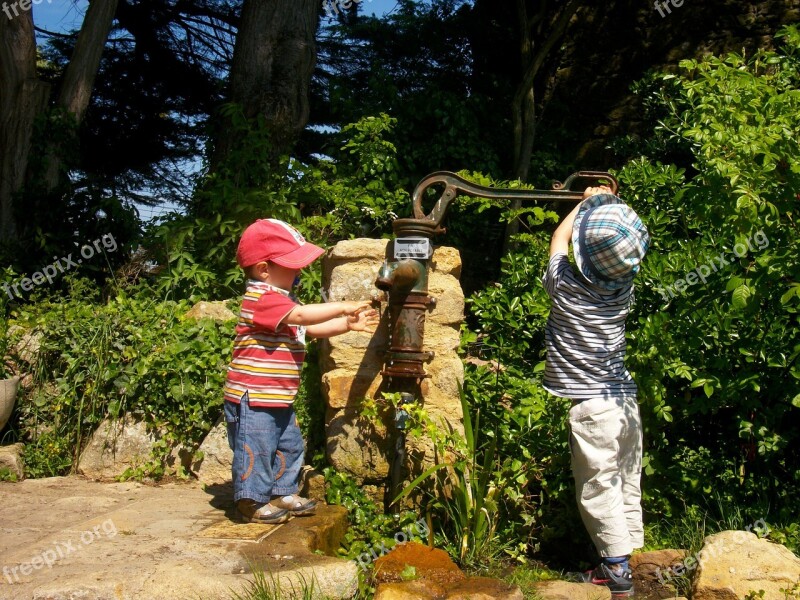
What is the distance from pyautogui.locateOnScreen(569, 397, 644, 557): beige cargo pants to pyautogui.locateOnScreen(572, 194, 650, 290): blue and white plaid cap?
0.49 m

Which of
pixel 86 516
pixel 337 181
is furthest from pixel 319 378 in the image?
pixel 337 181

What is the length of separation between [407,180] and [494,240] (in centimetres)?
110

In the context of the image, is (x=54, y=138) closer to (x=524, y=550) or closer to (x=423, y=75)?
(x=423, y=75)

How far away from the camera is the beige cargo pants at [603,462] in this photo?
3156 mm

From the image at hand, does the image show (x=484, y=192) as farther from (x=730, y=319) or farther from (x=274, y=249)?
(x=730, y=319)

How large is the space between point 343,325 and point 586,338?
1.02m

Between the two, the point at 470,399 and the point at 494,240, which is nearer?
the point at 470,399

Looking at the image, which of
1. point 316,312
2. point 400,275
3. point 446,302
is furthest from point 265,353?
point 446,302

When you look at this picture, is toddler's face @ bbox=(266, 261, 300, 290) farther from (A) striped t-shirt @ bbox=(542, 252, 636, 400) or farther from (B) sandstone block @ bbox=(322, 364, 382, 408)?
(A) striped t-shirt @ bbox=(542, 252, 636, 400)

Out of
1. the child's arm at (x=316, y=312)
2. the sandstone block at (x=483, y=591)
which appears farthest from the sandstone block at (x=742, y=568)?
the child's arm at (x=316, y=312)

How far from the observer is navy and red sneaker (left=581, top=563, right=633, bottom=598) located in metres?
3.15

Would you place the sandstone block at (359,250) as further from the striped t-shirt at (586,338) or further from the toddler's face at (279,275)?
the striped t-shirt at (586,338)

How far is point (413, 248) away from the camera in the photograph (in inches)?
143

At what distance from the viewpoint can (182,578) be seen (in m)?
2.75
